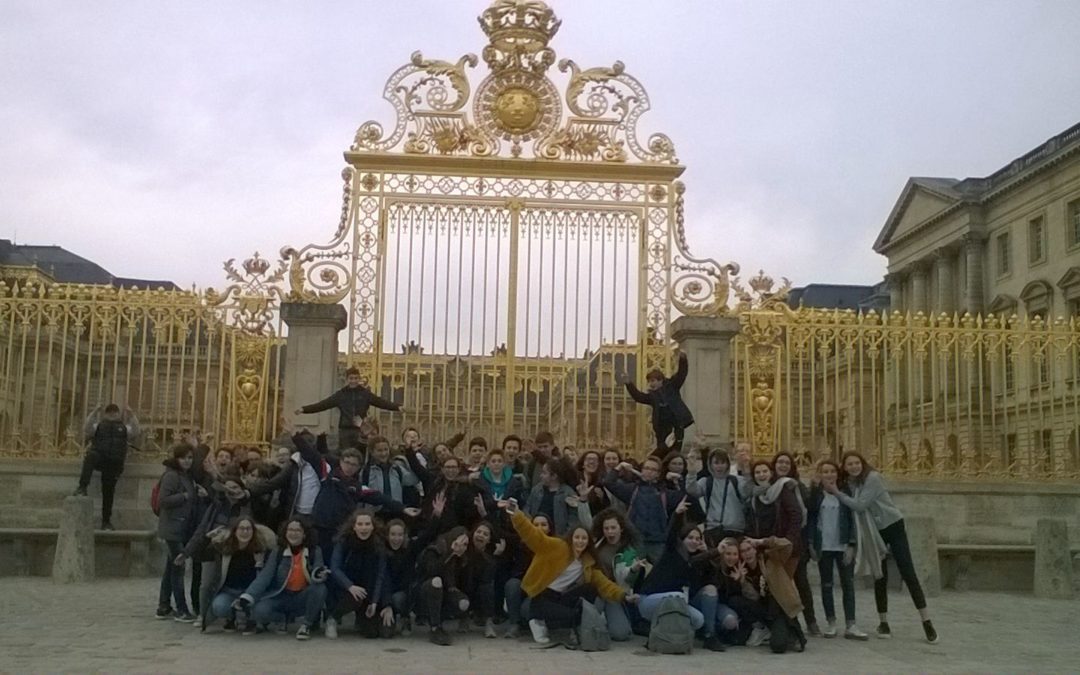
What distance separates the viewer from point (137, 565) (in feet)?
39.0

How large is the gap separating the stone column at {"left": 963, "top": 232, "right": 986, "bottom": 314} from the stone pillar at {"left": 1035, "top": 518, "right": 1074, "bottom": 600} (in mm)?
32324

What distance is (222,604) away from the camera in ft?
26.5

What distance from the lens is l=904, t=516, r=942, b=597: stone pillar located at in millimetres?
11812

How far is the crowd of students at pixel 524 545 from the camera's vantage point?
8062 mm

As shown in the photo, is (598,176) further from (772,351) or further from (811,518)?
(811,518)

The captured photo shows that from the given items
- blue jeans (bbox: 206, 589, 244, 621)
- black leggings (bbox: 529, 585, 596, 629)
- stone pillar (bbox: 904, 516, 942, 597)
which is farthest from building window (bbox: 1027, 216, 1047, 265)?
blue jeans (bbox: 206, 589, 244, 621)

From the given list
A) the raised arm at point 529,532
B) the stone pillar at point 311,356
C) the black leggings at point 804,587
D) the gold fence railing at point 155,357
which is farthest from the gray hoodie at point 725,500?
the gold fence railing at point 155,357

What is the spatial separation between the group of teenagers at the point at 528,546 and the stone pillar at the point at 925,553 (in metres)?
3.06

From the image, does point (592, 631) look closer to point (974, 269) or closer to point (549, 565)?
point (549, 565)

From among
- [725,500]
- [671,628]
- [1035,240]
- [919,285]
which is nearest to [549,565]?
[671,628]

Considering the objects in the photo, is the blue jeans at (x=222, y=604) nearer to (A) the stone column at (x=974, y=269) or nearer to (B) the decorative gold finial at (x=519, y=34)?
(B) the decorative gold finial at (x=519, y=34)

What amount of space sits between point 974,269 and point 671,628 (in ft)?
126

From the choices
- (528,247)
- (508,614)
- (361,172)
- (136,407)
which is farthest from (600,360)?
(136,407)

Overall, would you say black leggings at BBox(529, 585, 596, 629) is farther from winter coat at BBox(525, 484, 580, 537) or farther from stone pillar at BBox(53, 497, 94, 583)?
stone pillar at BBox(53, 497, 94, 583)
